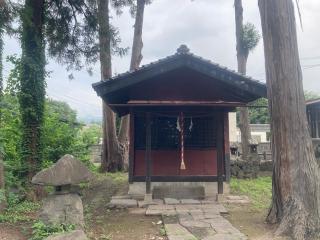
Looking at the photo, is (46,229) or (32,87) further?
(32,87)

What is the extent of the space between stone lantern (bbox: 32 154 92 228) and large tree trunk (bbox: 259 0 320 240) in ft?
12.0

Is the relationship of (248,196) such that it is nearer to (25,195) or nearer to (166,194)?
(166,194)

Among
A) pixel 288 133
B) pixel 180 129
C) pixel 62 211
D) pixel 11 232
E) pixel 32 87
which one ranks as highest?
pixel 32 87

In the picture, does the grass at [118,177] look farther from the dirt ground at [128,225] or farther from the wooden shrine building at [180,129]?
the wooden shrine building at [180,129]

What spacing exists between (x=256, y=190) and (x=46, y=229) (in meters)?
7.48

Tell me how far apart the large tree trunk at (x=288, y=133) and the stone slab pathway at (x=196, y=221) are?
1.02 meters

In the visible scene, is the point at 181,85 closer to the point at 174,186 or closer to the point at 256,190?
the point at 174,186

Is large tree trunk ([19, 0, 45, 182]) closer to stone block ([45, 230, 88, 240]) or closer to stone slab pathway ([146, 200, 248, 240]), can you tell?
stone slab pathway ([146, 200, 248, 240])

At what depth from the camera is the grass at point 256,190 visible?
9578 millimetres

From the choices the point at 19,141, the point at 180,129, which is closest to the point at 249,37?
the point at 180,129

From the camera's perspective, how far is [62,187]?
6.84m

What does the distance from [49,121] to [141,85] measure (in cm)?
452

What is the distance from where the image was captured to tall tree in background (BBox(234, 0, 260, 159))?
16312 mm

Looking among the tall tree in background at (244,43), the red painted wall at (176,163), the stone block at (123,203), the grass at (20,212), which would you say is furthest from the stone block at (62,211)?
the tall tree in background at (244,43)
